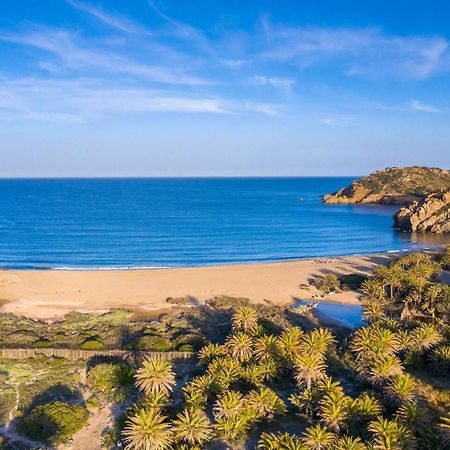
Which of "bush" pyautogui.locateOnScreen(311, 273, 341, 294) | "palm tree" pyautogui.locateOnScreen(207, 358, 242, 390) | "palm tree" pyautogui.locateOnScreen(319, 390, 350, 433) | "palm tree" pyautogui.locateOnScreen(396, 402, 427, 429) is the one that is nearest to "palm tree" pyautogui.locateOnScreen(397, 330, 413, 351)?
"palm tree" pyautogui.locateOnScreen(396, 402, 427, 429)

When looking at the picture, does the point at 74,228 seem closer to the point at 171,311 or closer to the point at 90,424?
the point at 171,311

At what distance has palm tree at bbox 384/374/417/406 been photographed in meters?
28.5

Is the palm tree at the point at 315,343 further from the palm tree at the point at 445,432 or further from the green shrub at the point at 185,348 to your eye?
the green shrub at the point at 185,348

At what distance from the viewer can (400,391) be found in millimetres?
28578

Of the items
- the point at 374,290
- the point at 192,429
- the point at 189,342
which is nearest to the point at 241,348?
the point at 189,342

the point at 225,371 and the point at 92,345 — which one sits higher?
the point at 225,371

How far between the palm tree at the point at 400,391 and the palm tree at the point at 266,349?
28.5 feet

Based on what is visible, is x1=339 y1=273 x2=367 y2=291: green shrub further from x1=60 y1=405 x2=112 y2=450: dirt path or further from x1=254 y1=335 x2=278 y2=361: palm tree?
x1=60 y1=405 x2=112 y2=450: dirt path

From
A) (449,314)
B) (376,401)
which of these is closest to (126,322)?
(376,401)

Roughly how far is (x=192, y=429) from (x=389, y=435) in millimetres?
10872

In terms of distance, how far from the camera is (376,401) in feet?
91.7

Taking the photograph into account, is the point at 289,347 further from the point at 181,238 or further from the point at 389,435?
the point at 181,238

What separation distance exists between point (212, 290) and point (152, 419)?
35383mm

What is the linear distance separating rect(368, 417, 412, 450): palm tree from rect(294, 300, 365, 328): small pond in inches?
873
